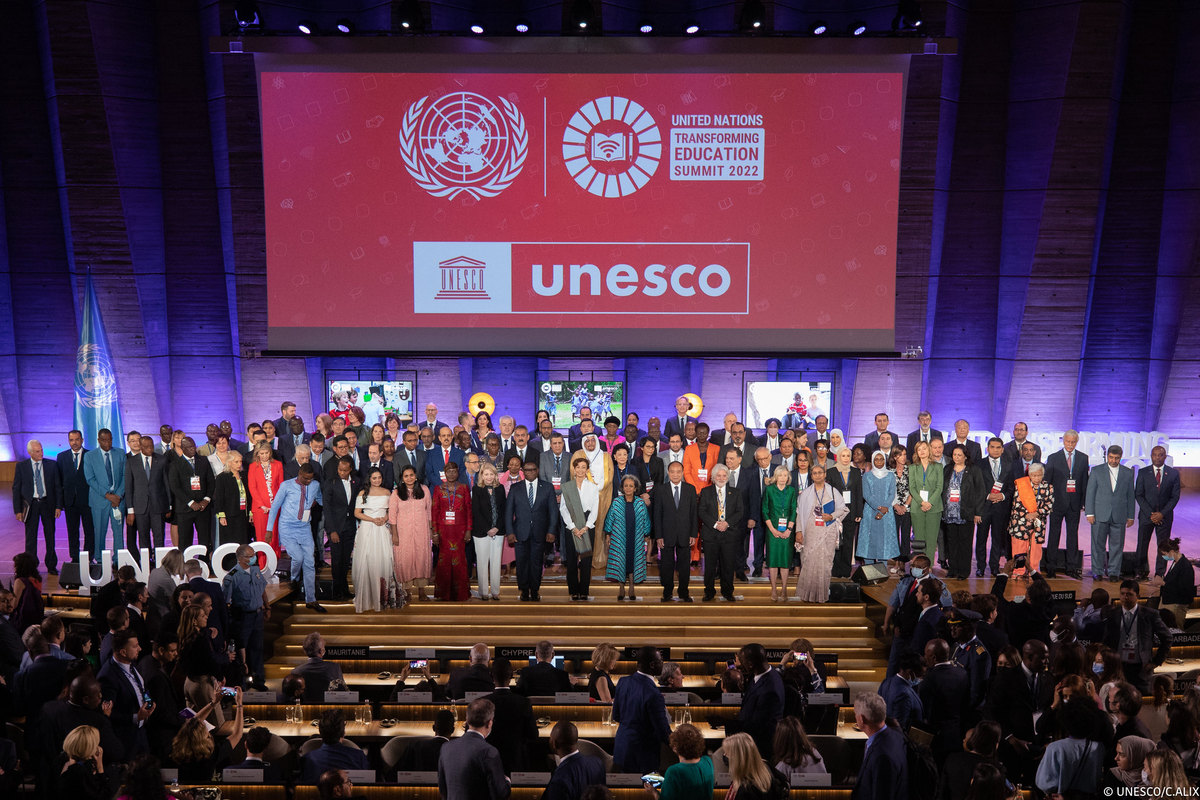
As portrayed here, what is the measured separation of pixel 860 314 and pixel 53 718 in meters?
9.96

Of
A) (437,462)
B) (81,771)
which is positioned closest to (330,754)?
(81,771)

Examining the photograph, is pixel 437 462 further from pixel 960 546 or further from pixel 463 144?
pixel 960 546

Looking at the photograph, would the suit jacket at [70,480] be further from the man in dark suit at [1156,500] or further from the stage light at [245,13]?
the stage light at [245,13]

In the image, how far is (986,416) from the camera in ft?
49.7

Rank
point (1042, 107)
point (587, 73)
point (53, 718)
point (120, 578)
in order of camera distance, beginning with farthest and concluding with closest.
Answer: point (1042, 107) < point (587, 73) < point (120, 578) < point (53, 718)

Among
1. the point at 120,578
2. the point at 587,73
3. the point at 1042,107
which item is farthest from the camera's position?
the point at 1042,107

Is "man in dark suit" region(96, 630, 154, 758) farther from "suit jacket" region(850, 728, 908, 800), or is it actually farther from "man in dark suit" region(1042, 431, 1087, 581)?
"man in dark suit" region(1042, 431, 1087, 581)

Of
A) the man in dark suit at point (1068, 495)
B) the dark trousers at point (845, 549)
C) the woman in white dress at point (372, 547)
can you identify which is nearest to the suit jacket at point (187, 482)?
the woman in white dress at point (372, 547)

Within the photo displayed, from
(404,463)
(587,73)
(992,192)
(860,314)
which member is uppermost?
(587,73)

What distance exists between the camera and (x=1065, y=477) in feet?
32.7

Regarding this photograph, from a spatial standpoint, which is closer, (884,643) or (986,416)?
(884,643)

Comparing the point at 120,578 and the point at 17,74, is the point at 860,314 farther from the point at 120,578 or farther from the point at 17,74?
the point at 17,74

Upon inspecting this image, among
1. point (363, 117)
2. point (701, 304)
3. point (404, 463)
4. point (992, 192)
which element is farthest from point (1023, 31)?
point (404, 463)

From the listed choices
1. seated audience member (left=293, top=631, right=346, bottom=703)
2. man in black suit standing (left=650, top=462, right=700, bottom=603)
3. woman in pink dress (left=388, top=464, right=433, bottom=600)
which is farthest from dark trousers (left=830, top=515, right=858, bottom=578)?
seated audience member (left=293, top=631, right=346, bottom=703)
